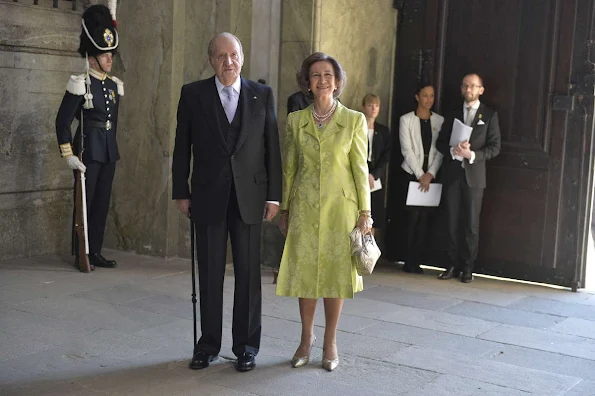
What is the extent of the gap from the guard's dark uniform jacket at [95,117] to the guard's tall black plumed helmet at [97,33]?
204 mm

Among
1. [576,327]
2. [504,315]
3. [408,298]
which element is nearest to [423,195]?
[408,298]

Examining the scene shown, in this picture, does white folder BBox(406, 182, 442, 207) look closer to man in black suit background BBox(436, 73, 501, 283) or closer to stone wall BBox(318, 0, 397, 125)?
man in black suit background BBox(436, 73, 501, 283)

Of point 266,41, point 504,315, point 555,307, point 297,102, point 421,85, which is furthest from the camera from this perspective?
point 421,85

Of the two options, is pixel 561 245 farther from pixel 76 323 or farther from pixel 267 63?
pixel 76 323

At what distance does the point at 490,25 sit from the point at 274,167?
3453 mm

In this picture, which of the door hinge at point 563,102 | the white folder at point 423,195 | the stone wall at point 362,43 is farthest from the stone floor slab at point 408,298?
the door hinge at point 563,102

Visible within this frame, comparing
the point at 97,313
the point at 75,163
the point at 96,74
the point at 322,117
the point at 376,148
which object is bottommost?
the point at 97,313

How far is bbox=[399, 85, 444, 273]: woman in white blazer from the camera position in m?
7.96

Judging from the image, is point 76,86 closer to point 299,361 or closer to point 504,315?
point 299,361

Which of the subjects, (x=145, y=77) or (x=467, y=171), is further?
(x=145, y=77)

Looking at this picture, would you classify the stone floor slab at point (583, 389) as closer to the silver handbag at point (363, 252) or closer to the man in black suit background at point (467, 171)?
the silver handbag at point (363, 252)

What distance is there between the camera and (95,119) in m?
7.66

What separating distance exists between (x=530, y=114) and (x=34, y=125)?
4199 millimetres

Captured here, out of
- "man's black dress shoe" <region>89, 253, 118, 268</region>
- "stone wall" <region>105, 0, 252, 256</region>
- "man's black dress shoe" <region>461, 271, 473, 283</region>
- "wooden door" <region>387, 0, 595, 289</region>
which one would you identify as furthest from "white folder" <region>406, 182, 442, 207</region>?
"man's black dress shoe" <region>89, 253, 118, 268</region>
